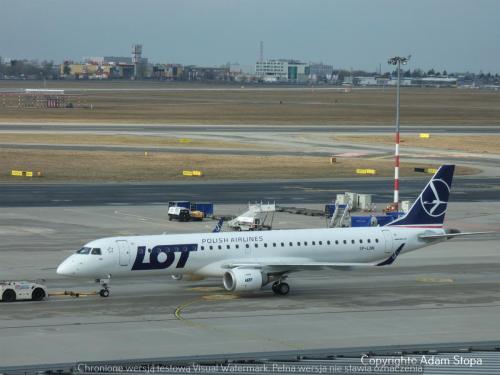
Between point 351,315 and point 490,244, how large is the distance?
2665 centimetres

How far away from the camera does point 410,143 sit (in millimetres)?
148500

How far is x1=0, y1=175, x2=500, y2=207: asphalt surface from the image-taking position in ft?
304

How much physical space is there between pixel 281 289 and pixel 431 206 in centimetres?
1062

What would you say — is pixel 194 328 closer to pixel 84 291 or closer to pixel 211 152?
pixel 84 291

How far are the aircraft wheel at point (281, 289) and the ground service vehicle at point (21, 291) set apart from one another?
1132cm

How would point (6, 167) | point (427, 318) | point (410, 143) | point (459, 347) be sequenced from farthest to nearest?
point (410, 143) → point (6, 167) → point (427, 318) → point (459, 347)

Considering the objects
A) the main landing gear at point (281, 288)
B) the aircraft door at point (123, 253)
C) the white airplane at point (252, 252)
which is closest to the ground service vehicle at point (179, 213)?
the white airplane at point (252, 252)

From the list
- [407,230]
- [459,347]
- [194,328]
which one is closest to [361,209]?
[407,230]

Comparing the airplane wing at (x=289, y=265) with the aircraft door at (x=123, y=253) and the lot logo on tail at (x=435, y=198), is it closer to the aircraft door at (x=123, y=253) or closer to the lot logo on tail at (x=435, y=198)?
the aircraft door at (x=123, y=253)

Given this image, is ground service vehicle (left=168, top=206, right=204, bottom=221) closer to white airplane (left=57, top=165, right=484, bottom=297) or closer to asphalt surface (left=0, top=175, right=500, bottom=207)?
asphalt surface (left=0, top=175, right=500, bottom=207)

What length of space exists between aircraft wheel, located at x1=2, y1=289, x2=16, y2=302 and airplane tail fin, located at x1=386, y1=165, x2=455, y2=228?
2031 centimetres

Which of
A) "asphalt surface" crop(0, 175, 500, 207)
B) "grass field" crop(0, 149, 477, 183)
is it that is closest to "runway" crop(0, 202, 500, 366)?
"asphalt surface" crop(0, 175, 500, 207)

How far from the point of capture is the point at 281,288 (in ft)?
171

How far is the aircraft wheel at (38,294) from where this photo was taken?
49875mm
